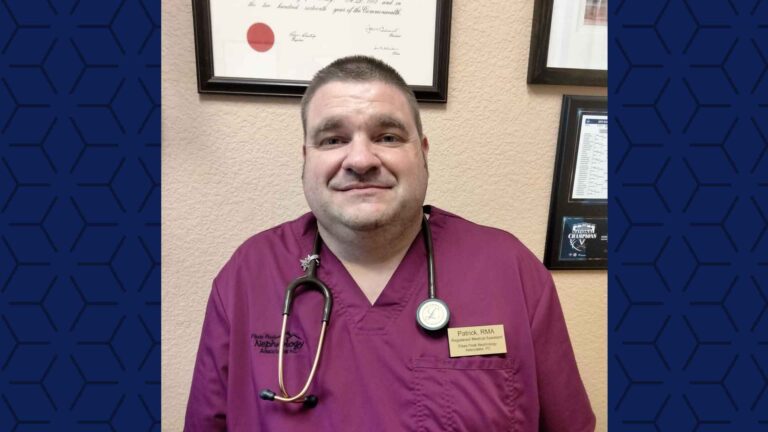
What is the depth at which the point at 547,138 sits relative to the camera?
1062mm

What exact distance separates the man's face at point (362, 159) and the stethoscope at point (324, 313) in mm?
95

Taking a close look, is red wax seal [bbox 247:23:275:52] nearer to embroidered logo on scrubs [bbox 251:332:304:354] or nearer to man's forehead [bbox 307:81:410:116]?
man's forehead [bbox 307:81:410:116]

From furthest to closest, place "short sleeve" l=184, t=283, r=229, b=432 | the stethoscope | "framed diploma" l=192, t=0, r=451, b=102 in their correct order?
"framed diploma" l=192, t=0, r=451, b=102
"short sleeve" l=184, t=283, r=229, b=432
the stethoscope

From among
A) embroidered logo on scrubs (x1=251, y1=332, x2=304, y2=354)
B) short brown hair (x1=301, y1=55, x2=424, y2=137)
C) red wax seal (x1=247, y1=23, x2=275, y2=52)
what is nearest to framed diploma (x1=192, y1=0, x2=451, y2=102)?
red wax seal (x1=247, y1=23, x2=275, y2=52)

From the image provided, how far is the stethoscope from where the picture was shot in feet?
2.17

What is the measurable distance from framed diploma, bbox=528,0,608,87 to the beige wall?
0.03 meters

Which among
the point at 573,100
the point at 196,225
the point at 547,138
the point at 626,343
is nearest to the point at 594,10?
the point at 573,100

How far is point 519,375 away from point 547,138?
0.62 m

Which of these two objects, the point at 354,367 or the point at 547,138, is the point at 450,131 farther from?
the point at 354,367

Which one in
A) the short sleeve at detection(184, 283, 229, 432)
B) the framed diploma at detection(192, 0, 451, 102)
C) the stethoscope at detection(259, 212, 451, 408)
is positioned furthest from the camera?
the framed diploma at detection(192, 0, 451, 102)

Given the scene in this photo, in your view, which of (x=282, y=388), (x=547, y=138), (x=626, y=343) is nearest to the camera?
(x=282, y=388)
